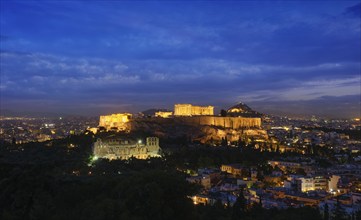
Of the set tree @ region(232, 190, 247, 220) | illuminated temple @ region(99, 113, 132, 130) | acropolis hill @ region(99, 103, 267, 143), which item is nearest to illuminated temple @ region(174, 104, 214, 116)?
acropolis hill @ region(99, 103, 267, 143)

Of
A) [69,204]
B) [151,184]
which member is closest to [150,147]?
[69,204]

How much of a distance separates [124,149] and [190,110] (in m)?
19.5

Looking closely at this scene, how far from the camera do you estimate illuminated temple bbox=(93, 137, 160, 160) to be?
2725 centimetres

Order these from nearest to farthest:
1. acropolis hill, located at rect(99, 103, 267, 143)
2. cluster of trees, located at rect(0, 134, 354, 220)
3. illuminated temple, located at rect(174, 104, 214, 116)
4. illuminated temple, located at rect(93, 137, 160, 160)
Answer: cluster of trees, located at rect(0, 134, 354, 220) < illuminated temple, located at rect(93, 137, 160, 160) < acropolis hill, located at rect(99, 103, 267, 143) < illuminated temple, located at rect(174, 104, 214, 116)

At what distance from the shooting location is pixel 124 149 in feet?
92.9

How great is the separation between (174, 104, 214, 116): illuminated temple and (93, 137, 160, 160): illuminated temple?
17.0m

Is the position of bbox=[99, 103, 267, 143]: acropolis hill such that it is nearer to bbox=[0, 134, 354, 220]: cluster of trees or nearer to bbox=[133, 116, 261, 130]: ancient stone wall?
bbox=[133, 116, 261, 130]: ancient stone wall

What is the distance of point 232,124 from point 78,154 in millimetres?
21925

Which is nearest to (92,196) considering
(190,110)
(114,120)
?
(114,120)

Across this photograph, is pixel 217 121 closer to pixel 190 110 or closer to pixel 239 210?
pixel 190 110

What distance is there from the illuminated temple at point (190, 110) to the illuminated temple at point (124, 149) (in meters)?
17.0

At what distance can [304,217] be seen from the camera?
12.1 meters

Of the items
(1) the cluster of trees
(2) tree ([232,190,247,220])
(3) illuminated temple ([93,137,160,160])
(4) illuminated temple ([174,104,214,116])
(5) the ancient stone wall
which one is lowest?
(2) tree ([232,190,247,220])

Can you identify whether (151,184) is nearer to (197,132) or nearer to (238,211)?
(238,211)
